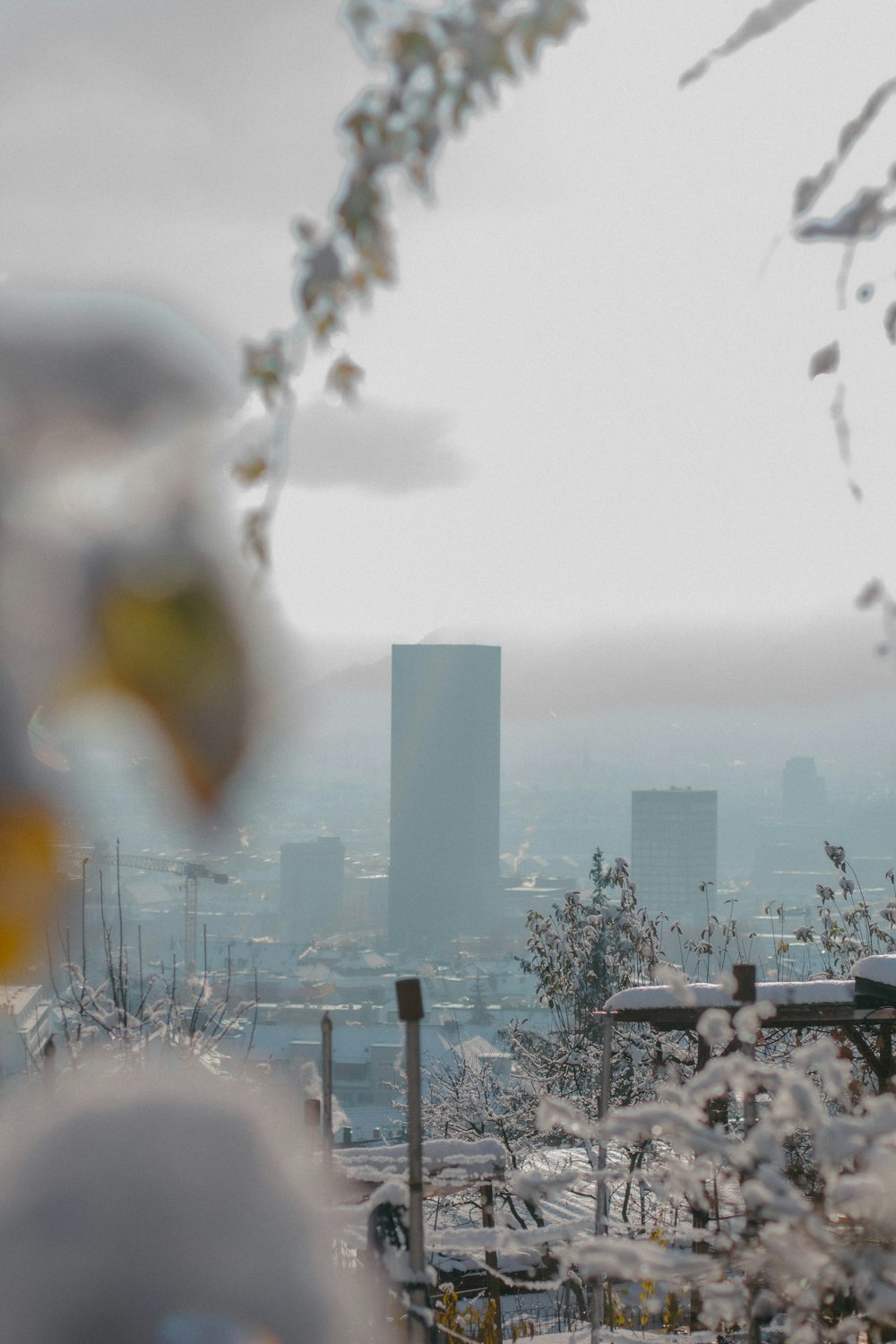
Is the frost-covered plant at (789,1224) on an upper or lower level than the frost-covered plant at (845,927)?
upper

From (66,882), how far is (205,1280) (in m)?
14.3

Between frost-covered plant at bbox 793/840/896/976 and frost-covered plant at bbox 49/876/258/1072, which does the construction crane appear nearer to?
frost-covered plant at bbox 793/840/896/976

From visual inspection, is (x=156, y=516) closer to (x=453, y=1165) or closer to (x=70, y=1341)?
(x=453, y=1165)

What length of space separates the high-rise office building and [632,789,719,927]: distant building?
1323 inches

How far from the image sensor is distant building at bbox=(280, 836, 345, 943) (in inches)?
4803

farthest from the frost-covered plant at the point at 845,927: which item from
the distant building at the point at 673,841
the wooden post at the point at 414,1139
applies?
the distant building at the point at 673,841

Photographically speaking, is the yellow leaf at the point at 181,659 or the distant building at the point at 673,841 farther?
the distant building at the point at 673,841

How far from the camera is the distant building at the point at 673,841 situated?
310 feet

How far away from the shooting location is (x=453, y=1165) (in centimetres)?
534

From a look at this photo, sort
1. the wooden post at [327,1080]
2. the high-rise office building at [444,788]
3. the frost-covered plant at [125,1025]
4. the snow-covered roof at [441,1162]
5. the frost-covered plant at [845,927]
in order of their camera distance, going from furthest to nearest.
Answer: the high-rise office building at [444,788], the frost-covered plant at [845,927], the frost-covered plant at [125,1025], the snow-covered roof at [441,1162], the wooden post at [327,1080]

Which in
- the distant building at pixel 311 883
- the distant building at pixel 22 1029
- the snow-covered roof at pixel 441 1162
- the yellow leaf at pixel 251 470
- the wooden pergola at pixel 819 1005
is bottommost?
the distant building at pixel 311 883

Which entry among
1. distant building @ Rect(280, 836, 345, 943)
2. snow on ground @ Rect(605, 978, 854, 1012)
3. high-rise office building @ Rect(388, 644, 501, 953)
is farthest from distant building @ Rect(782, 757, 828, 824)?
snow on ground @ Rect(605, 978, 854, 1012)

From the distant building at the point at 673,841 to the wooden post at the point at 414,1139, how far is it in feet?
302

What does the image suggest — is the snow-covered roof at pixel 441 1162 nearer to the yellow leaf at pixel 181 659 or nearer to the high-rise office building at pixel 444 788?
the yellow leaf at pixel 181 659
